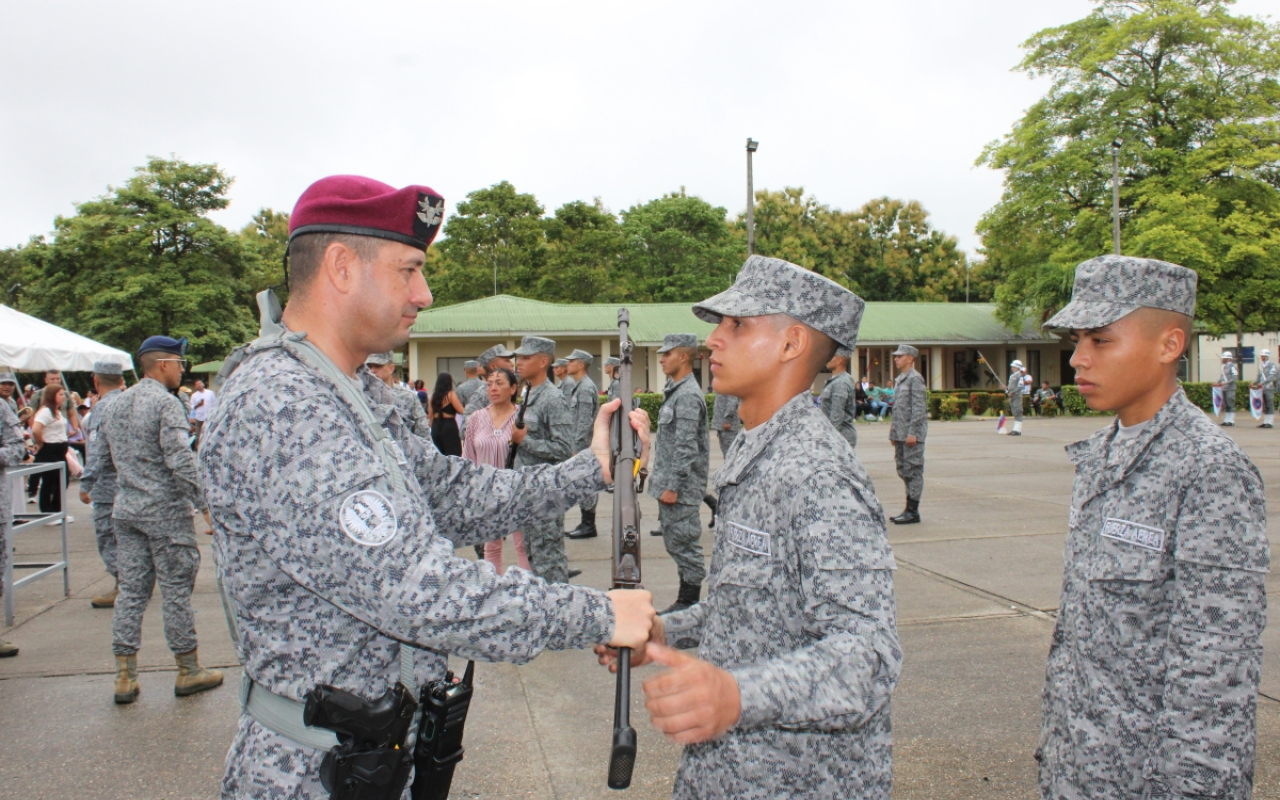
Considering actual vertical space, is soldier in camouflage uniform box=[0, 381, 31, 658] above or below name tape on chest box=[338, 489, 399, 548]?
below

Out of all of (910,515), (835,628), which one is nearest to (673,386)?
(910,515)

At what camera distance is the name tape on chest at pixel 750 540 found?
1821 mm

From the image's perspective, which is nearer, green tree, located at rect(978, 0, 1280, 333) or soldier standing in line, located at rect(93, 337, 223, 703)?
soldier standing in line, located at rect(93, 337, 223, 703)

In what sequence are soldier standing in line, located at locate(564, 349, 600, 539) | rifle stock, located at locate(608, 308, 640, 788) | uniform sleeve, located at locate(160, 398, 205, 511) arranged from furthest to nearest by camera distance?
1. soldier standing in line, located at locate(564, 349, 600, 539)
2. uniform sleeve, located at locate(160, 398, 205, 511)
3. rifle stock, located at locate(608, 308, 640, 788)

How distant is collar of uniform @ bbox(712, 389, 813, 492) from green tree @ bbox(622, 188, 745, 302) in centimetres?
4268

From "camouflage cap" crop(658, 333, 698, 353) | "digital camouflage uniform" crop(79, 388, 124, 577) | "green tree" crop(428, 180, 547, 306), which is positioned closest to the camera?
"digital camouflage uniform" crop(79, 388, 124, 577)

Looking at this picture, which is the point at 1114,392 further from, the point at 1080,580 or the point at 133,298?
the point at 133,298

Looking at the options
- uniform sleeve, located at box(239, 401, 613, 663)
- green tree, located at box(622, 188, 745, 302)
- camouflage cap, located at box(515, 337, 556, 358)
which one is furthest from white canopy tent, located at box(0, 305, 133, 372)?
green tree, located at box(622, 188, 745, 302)

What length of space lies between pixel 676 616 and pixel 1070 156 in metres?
34.0

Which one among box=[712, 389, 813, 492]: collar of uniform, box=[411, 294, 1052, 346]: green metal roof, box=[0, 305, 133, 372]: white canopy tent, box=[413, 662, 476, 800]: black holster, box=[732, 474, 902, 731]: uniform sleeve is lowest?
box=[413, 662, 476, 800]: black holster

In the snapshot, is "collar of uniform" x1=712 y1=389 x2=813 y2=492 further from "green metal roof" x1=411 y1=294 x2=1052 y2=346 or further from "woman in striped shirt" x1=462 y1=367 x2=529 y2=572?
"green metal roof" x1=411 y1=294 x2=1052 y2=346

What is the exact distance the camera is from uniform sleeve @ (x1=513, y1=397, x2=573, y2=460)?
7.02 metres

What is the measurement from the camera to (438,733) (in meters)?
1.82

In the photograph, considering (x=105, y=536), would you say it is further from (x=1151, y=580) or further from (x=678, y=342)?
(x=1151, y=580)
